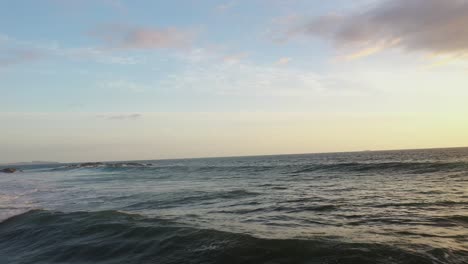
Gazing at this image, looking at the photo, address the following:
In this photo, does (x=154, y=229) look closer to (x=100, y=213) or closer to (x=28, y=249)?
(x=28, y=249)

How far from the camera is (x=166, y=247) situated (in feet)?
30.0

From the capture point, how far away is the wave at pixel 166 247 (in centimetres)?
751

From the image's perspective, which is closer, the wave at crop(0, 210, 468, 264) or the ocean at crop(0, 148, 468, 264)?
the wave at crop(0, 210, 468, 264)

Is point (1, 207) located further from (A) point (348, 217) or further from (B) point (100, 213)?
(A) point (348, 217)

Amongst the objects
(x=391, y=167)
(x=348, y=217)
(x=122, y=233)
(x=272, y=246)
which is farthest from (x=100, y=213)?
(x=391, y=167)

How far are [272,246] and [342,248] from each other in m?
1.62

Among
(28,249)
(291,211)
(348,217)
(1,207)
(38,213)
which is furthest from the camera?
(1,207)

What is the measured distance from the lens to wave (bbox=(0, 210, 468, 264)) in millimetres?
7508

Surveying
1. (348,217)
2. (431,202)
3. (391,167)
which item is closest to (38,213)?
(348,217)

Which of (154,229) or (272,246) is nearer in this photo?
(272,246)

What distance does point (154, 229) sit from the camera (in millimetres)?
10938

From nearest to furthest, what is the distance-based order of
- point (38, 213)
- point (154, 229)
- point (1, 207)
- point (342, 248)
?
point (342, 248)
point (154, 229)
point (38, 213)
point (1, 207)

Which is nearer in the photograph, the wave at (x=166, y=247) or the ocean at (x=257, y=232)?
the wave at (x=166, y=247)

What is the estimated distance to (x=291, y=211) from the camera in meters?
13.8
